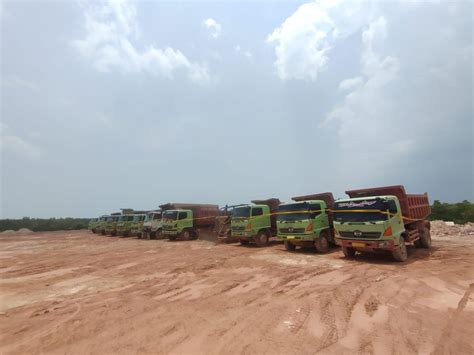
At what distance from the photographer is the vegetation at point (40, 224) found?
44.1m

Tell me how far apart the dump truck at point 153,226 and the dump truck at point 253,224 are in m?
8.86

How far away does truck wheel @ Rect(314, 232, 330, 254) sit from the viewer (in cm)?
1268

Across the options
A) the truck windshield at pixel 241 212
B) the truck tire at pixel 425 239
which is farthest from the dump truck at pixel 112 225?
the truck tire at pixel 425 239

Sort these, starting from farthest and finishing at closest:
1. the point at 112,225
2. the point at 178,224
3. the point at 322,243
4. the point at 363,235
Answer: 1. the point at 112,225
2. the point at 178,224
3. the point at 322,243
4. the point at 363,235

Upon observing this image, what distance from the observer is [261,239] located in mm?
16094

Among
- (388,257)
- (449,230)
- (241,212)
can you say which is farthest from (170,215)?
(449,230)

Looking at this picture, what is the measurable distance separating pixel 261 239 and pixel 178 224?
770 cm

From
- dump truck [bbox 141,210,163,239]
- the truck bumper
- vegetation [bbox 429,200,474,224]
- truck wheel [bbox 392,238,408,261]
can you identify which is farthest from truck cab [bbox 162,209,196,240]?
vegetation [bbox 429,200,474,224]

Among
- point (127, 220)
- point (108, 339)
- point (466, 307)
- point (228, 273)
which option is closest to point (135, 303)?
point (108, 339)

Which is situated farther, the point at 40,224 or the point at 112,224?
the point at 40,224

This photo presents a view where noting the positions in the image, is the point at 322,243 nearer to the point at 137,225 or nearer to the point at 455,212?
the point at 137,225

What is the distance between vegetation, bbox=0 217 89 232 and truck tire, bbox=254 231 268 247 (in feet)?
138

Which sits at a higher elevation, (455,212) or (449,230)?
(455,212)

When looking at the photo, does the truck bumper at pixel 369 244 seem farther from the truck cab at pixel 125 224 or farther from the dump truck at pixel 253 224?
the truck cab at pixel 125 224
